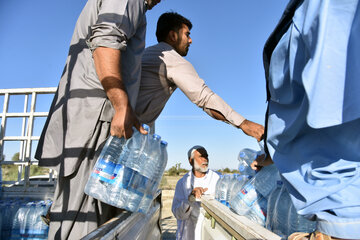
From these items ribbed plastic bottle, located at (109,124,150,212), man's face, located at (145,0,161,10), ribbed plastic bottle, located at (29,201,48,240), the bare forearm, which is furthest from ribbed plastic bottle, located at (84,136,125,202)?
ribbed plastic bottle, located at (29,201,48,240)

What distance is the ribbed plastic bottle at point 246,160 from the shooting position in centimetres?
251

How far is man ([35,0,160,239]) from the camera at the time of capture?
1.74 meters

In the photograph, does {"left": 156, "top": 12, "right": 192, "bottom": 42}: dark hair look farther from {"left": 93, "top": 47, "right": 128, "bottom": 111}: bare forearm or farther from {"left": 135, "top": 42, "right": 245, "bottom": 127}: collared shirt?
{"left": 93, "top": 47, "right": 128, "bottom": 111}: bare forearm

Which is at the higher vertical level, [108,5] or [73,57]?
[108,5]

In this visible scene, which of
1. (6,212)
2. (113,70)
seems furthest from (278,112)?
(6,212)

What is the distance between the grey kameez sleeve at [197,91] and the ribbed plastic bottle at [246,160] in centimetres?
44

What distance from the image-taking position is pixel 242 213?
1900 millimetres

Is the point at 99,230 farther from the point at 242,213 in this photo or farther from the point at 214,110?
the point at 214,110

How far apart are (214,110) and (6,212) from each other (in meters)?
2.97

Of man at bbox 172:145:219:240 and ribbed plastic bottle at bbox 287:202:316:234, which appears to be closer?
→ ribbed plastic bottle at bbox 287:202:316:234

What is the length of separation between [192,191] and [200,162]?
101cm

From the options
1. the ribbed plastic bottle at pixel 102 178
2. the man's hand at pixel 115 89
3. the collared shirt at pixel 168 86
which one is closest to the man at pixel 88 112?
the man's hand at pixel 115 89

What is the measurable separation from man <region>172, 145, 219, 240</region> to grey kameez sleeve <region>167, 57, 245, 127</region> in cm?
206

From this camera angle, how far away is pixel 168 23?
112 inches
